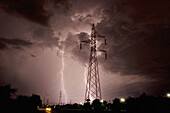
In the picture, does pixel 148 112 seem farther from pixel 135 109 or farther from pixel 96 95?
pixel 96 95

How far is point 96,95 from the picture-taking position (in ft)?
87.0

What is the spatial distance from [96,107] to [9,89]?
33.9 metres

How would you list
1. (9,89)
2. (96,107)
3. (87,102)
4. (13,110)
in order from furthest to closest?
(9,89) → (87,102) → (96,107) → (13,110)

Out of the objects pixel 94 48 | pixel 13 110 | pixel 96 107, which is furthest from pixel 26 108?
pixel 94 48

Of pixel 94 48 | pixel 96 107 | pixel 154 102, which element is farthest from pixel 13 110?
Result: pixel 154 102

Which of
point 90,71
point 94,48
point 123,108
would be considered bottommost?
point 123,108

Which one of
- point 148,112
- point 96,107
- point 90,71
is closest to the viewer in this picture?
A: point 148,112

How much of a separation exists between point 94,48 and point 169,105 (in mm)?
15839

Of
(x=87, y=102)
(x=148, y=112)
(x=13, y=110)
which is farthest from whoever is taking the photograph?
(x=87, y=102)

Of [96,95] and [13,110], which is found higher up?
[96,95]

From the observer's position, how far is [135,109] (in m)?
22.2

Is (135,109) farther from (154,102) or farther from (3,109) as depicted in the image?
(3,109)

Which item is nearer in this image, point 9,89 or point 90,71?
point 90,71

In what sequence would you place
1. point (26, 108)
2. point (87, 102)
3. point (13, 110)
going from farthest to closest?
point (87, 102) → point (26, 108) → point (13, 110)
